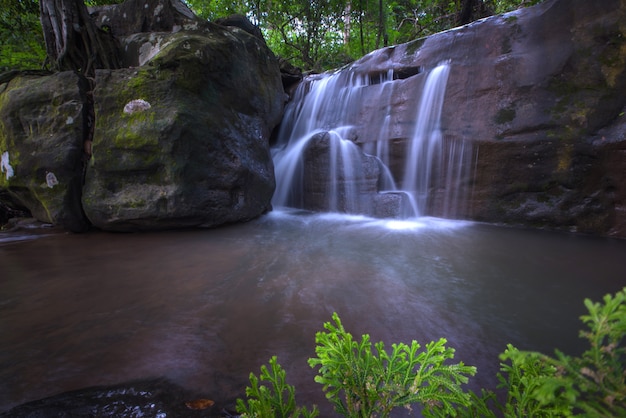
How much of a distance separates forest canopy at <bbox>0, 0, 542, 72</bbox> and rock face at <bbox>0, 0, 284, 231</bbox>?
19.0 feet

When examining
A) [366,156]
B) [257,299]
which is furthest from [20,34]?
[257,299]

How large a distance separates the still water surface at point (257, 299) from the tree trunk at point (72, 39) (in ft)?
11.0

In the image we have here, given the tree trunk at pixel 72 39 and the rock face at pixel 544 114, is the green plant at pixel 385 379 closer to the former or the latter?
the rock face at pixel 544 114

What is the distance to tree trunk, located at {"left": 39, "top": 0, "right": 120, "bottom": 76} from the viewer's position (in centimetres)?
531

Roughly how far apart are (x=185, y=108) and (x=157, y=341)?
3.75 m

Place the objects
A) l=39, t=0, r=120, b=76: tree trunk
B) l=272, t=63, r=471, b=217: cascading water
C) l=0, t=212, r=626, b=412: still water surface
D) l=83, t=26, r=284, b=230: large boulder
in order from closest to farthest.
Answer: l=0, t=212, r=626, b=412: still water surface
l=83, t=26, r=284, b=230: large boulder
l=39, t=0, r=120, b=76: tree trunk
l=272, t=63, r=471, b=217: cascading water

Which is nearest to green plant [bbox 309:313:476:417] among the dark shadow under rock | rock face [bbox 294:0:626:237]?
the dark shadow under rock

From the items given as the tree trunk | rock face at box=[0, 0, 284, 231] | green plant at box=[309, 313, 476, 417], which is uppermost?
the tree trunk

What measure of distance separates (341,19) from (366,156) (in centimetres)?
998

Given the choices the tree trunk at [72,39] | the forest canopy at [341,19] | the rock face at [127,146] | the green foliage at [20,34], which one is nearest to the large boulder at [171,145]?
the rock face at [127,146]

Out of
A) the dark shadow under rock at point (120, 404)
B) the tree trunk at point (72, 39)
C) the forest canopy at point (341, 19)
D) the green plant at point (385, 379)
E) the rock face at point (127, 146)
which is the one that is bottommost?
the dark shadow under rock at point (120, 404)

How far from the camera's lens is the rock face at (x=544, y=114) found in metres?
4.27

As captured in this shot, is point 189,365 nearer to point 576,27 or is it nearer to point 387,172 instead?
point 387,172

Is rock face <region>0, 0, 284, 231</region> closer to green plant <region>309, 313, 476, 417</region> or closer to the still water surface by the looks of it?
the still water surface
